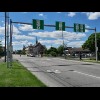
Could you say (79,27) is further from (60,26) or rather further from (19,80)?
(19,80)

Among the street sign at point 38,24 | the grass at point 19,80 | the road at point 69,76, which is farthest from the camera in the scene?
the street sign at point 38,24

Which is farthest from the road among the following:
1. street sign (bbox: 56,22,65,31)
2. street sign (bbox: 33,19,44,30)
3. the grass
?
street sign (bbox: 56,22,65,31)

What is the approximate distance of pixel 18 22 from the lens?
4016 cm

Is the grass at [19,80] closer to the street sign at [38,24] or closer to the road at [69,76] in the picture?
the road at [69,76]

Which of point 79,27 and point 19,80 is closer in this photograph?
point 19,80

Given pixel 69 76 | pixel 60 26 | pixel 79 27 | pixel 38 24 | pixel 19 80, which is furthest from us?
pixel 79 27

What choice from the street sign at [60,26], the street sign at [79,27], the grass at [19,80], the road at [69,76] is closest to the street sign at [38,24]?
the street sign at [60,26]

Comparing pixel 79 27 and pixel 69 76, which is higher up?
pixel 79 27

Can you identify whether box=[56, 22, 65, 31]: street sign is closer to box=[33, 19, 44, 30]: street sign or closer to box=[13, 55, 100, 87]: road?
box=[33, 19, 44, 30]: street sign

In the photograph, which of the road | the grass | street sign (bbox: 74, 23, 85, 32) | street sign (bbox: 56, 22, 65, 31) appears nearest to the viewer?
the grass

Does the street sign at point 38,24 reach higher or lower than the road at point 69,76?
higher

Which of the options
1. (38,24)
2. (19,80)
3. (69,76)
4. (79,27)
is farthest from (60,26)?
(19,80)

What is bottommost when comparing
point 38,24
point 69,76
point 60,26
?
point 69,76
